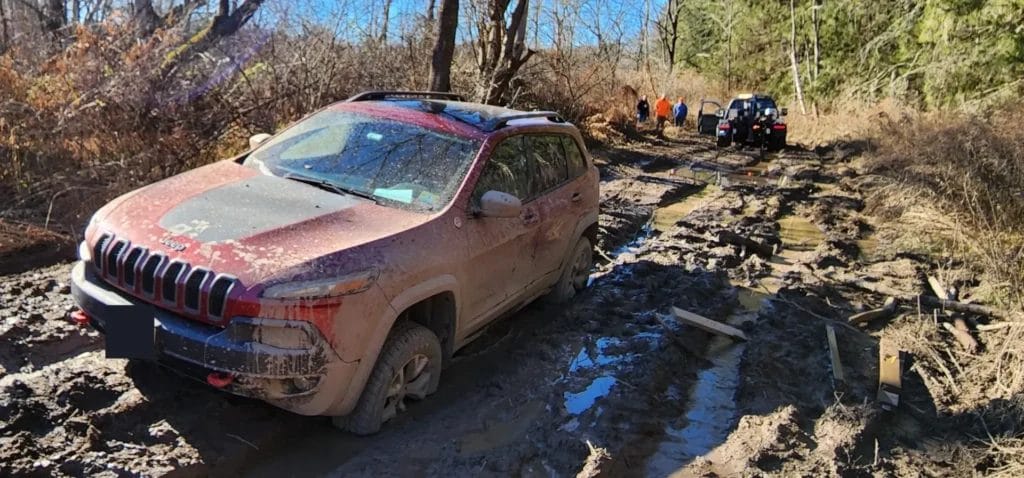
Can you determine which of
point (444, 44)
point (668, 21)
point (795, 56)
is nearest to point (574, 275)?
point (444, 44)

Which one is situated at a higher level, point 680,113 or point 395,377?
point 680,113

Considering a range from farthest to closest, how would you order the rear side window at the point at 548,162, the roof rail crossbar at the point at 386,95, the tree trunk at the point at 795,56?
the tree trunk at the point at 795,56, the rear side window at the point at 548,162, the roof rail crossbar at the point at 386,95

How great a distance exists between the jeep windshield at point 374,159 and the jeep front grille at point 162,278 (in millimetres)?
1173

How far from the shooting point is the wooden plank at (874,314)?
657 cm

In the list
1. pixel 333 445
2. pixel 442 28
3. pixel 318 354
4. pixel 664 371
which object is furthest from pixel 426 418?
pixel 442 28

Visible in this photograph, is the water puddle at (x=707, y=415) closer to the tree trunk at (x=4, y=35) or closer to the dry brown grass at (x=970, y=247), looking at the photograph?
the dry brown grass at (x=970, y=247)

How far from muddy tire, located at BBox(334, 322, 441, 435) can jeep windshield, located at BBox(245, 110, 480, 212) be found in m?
0.80

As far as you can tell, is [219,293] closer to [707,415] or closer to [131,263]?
[131,263]

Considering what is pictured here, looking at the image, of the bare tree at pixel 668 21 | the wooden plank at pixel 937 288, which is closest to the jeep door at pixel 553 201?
the wooden plank at pixel 937 288

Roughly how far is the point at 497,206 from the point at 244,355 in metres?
1.77

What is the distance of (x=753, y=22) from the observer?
1655 inches

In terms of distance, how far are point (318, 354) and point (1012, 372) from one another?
487 centimetres

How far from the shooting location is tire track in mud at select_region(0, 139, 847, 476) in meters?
3.53

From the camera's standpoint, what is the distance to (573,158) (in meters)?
6.32
